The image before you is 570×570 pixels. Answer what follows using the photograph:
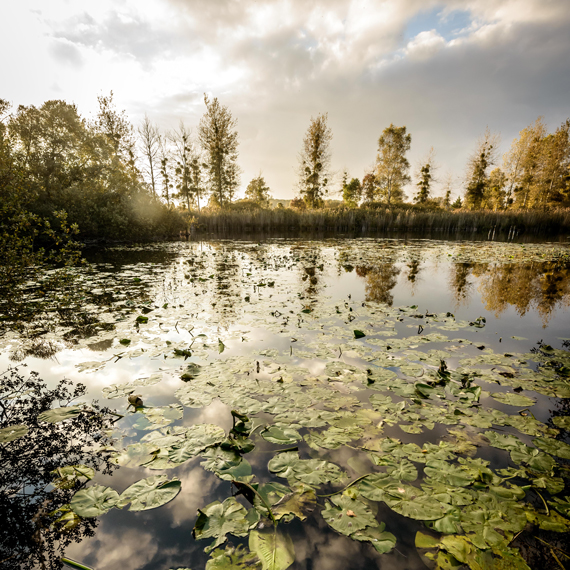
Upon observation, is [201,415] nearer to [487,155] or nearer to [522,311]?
[522,311]

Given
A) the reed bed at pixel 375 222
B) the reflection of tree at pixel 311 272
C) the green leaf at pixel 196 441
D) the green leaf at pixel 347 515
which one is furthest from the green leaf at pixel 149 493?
the reed bed at pixel 375 222

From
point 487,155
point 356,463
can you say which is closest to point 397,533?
point 356,463

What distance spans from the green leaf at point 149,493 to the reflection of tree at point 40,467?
0.19m

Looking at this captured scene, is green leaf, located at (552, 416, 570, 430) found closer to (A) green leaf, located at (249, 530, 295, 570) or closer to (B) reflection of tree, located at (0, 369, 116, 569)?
(A) green leaf, located at (249, 530, 295, 570)

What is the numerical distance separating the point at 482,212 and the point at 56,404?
115ft

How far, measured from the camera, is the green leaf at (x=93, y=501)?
1503mm

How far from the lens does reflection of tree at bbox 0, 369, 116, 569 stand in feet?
4.40

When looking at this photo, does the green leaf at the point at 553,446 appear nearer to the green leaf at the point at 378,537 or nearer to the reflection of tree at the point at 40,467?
the green leaf at the point at 378,537

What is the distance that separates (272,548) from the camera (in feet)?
4.27

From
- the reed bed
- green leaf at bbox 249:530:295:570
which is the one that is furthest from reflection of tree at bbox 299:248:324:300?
the reed bed

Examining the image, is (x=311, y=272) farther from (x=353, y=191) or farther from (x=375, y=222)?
(x=353, y=191)

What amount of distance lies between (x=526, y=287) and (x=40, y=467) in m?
9.16

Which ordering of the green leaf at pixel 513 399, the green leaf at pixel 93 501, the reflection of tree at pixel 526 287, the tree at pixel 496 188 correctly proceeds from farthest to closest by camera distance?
the tree at pixel 496 188, the reflection of tree at pixel 526 287, the green leaf at pixel 513 399, the green leaf at pixel 93 501

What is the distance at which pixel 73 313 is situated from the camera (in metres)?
4.84
